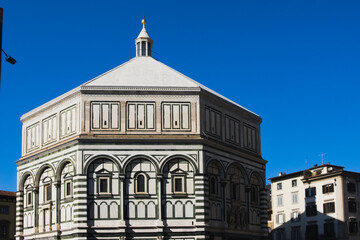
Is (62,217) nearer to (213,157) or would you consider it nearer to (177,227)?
(177,227)

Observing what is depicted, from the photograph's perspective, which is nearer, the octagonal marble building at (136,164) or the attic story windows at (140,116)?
the octagonal marble building at (136,164)

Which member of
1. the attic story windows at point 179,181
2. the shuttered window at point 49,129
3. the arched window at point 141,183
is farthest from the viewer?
the shuttered window at point 49,129

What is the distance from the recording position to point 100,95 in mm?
40844

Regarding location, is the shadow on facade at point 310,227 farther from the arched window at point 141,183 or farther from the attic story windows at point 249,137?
the arched window at point 141,183

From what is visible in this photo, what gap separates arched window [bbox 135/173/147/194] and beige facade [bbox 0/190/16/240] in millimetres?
33090

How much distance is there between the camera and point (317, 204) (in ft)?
219

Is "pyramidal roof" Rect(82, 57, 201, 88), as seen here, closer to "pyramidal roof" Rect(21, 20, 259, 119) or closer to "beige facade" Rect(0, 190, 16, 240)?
"pyramidal roof" Rect(21, 20, 259, 119)

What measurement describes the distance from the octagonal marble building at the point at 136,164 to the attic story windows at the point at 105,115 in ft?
0.21

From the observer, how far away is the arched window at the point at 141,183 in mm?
39719

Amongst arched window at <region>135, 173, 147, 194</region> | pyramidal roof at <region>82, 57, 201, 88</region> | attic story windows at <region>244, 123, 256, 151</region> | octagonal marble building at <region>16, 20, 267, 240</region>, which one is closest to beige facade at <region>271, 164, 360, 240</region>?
attic story windows at <region>244, 123, 256, 151</region>

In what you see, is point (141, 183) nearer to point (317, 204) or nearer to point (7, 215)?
point (317, 204)

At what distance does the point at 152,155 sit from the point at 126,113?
330 cm

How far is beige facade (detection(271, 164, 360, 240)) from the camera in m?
64.2

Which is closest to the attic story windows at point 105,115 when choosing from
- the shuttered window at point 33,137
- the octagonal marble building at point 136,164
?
the octagonal marble building at point 136,164
